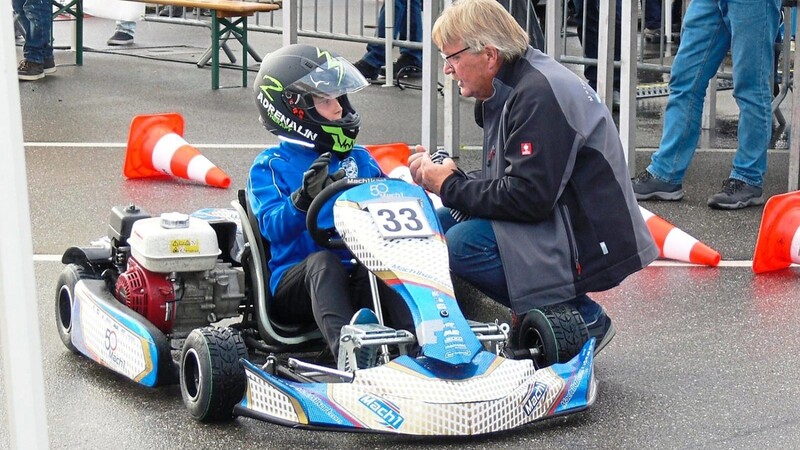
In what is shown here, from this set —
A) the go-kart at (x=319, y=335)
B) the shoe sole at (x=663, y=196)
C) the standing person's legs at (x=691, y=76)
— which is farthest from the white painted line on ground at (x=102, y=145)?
the go-kart at (x=319, y=335)

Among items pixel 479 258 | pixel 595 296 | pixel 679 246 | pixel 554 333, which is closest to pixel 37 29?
pixel 679 246

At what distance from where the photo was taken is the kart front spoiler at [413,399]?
385 cm

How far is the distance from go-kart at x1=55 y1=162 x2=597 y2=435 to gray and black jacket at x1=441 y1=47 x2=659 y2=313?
8.0 inches

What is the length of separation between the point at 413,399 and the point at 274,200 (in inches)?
40.0

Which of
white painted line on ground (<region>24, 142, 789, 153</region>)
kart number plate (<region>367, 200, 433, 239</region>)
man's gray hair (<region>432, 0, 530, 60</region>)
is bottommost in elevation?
white painted line on ground (<region>24, 142, 789, 153</region>)

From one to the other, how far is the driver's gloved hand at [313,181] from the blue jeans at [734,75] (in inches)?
132

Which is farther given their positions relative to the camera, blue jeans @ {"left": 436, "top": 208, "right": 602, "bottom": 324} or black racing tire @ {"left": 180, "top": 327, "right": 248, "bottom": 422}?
blue jeans @ {"left": 436, "top": 208, "right": 602, "bottom": 324}

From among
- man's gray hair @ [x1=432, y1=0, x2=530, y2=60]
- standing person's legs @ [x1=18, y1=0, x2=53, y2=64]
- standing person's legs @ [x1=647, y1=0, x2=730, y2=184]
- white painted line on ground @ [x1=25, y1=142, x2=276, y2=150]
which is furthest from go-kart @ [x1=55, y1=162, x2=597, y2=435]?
standing person's legs @ [x1=18, y1=0, x2=53, y2=64]

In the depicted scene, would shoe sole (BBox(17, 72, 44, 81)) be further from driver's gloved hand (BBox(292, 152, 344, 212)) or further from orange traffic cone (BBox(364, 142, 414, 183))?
driver's gloved hand (BBox(292, 152, 344, 212))

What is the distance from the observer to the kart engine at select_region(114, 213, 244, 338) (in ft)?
14.7

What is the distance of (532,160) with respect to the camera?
4.56 metres

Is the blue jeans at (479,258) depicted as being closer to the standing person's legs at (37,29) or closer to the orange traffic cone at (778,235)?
the orange traffic cone at (778,235)

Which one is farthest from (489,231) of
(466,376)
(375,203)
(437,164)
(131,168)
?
(131,168)

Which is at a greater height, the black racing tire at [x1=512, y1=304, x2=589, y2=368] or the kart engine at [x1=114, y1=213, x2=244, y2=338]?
the kart engine at [x1=114, y1=213, x2=244, y2=338]
